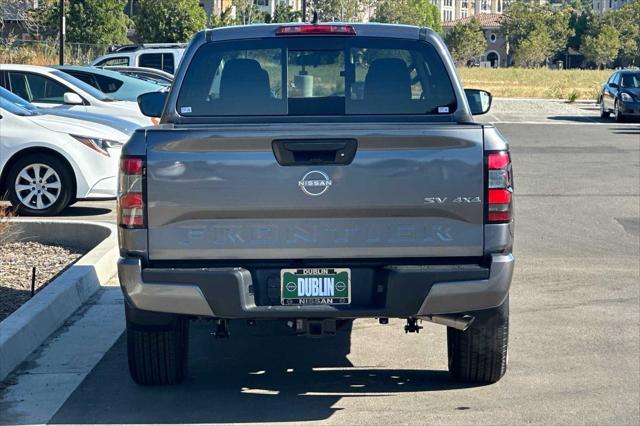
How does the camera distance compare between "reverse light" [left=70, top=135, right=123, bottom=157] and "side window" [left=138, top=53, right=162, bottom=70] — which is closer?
"reverse light" [left=70, top=135, right=123, bottom=157]

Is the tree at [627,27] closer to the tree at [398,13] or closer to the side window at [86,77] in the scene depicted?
the tree at [398,13]

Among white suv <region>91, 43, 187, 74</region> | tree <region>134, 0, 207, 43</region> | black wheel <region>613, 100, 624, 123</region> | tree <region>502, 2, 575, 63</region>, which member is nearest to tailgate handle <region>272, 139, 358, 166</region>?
white suv <region>91, 43, 187, 74</region>

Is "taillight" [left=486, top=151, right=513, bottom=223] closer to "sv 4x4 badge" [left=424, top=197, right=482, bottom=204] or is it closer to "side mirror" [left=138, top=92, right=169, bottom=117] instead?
"sv 4x4 badge" [left=424, top=197, right=482, bottom=204]

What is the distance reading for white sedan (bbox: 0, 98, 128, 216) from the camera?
13.2m

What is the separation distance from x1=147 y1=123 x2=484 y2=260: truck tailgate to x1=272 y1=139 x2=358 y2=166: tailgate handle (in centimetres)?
2

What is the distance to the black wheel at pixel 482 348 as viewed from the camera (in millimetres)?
6414

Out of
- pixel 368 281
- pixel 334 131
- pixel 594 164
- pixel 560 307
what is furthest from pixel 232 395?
pixel 594 164

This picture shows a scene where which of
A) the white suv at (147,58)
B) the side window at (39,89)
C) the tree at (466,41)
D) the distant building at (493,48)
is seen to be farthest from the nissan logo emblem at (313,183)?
the distant building at (493,48)

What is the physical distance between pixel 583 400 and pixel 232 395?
1.93 metres

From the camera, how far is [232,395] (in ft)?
21.7

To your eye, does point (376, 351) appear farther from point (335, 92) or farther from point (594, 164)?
point (594, 164)

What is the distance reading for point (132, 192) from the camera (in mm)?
5922

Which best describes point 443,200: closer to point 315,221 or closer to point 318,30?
point 315,221

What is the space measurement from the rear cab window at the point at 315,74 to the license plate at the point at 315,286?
1302 mm
